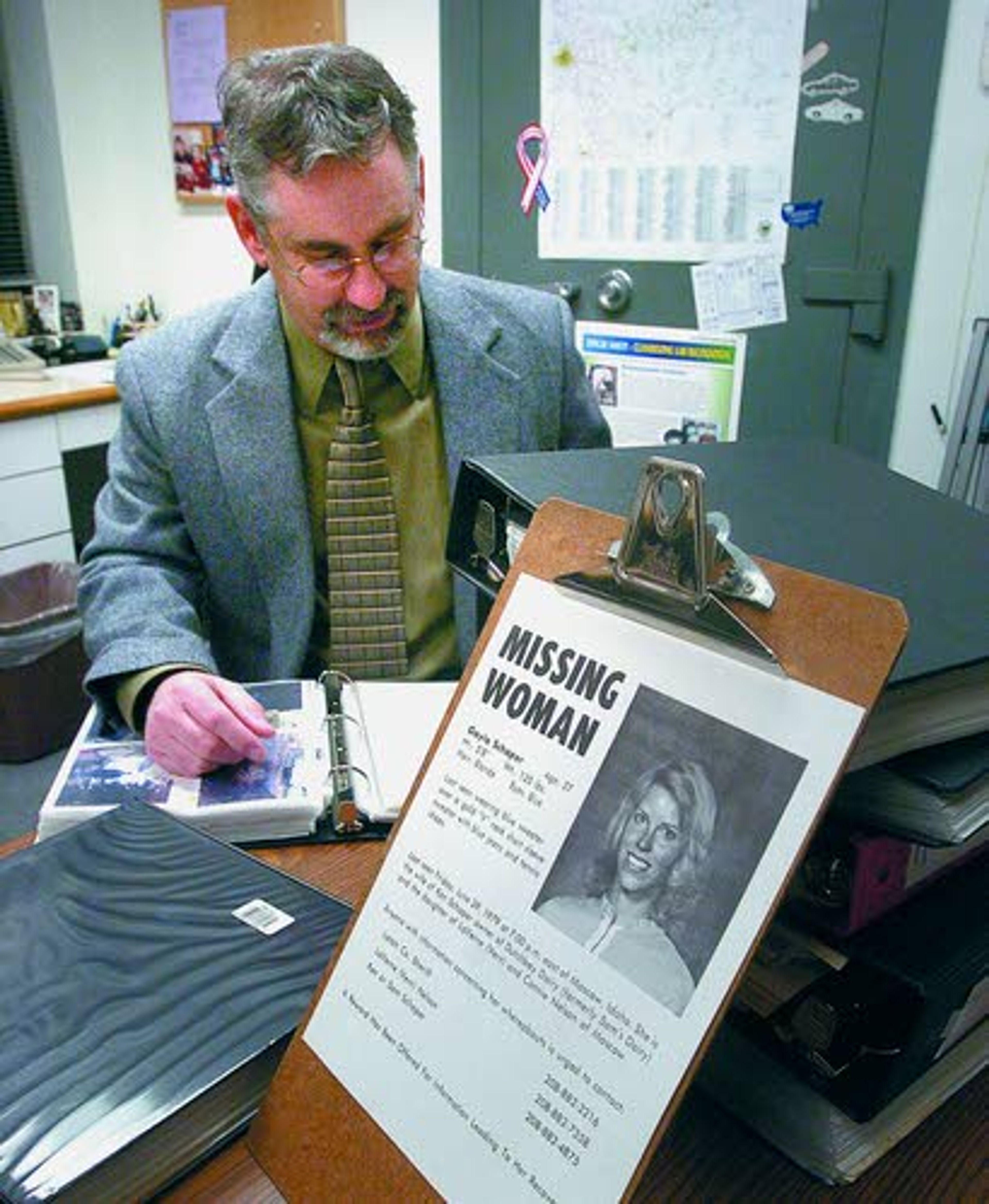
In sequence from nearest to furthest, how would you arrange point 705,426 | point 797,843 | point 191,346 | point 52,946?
point 797,843 < point 52,946 < point 191,346 < point 705,426

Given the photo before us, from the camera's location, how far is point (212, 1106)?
489 mm

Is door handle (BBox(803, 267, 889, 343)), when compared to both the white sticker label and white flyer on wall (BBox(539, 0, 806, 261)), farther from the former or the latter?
the white sticker label

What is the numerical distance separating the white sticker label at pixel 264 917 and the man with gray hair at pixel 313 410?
0.50 metres

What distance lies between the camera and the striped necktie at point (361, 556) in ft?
4.19

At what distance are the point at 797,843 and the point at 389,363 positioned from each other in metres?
1.06

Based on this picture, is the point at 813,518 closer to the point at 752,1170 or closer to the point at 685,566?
the point at 685,566

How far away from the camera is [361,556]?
4.23 feet

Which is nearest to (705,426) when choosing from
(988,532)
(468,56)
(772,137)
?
(772,137)

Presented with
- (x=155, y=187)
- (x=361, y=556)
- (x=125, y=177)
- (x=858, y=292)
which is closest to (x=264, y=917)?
(x=361, y=556)

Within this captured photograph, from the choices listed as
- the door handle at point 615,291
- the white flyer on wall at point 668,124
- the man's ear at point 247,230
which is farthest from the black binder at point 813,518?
the door handle at point 615,291

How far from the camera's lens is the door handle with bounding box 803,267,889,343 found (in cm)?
209

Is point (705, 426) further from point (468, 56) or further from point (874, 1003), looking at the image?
point (874, 1003)

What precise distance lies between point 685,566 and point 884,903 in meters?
0.22

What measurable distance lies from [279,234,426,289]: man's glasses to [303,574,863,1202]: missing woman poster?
0.81m
